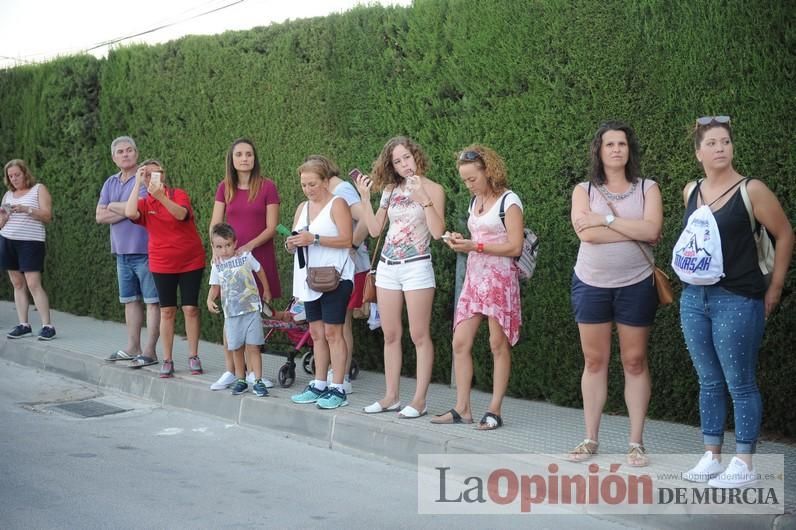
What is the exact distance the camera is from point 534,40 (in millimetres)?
7652

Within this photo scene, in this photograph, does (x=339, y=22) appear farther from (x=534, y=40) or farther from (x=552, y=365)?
(x=552, y=365)

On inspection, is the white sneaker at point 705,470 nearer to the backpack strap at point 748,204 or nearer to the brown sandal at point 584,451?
the brown sandal at point 584,451

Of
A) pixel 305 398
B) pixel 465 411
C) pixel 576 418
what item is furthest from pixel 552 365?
pixel 305 398

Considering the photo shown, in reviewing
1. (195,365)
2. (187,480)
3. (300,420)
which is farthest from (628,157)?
(195,365)

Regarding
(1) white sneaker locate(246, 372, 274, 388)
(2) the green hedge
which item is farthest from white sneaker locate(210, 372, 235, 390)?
(2) the green hedge

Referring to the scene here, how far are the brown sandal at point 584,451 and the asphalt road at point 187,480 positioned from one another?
54cm

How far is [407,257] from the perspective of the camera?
23.1ft

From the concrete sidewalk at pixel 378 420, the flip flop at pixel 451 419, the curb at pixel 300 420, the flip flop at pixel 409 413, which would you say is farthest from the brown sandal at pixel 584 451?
the flip flop at pixel 409 413

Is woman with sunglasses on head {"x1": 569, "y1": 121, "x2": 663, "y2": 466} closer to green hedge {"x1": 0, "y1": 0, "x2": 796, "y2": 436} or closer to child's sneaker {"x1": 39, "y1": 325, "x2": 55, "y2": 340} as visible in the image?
green hedge {"x1": 0, "y1": 0, "x2": 796, "y2": 436}

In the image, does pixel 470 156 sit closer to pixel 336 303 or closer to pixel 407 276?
pixel 407 276

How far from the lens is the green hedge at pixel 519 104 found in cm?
646

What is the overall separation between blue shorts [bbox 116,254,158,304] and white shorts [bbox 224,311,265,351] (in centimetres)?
→ 159

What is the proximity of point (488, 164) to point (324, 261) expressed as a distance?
1558mm

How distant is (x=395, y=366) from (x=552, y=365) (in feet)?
4.25
